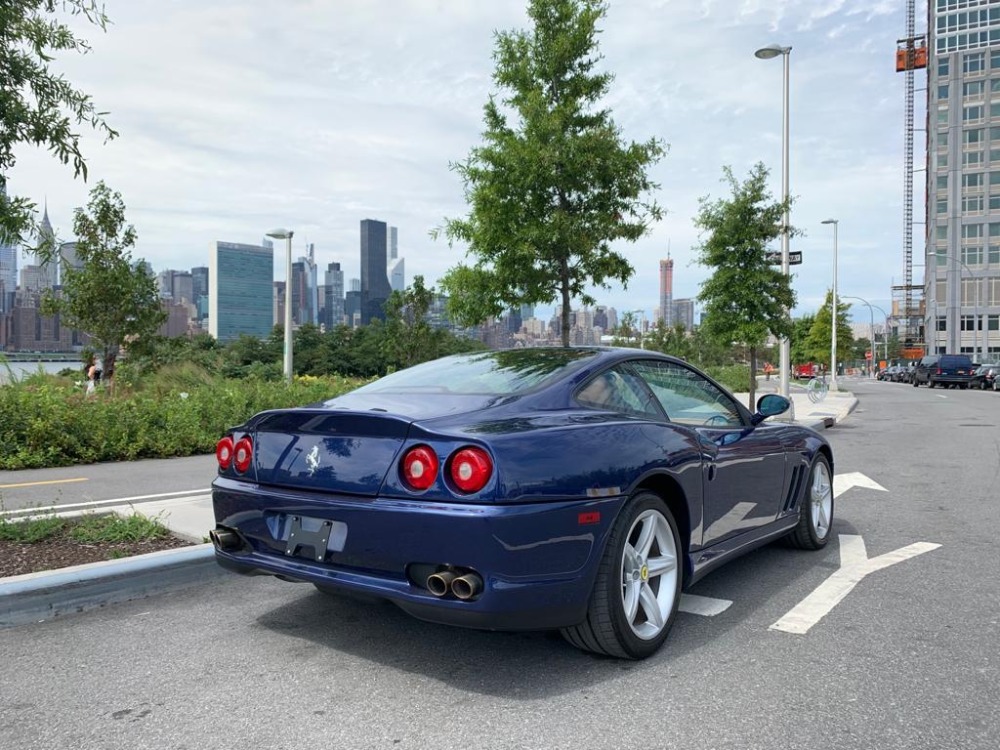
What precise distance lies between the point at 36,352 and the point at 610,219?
1046 centimetres

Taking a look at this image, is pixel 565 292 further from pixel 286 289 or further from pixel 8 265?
pixel 286 289

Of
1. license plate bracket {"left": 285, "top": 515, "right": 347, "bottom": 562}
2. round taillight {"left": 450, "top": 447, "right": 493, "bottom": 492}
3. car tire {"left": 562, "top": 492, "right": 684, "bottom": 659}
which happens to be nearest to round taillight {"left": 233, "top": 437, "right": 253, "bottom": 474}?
license plate bracket {"left": 285, "top": 515, "right": 347, "bottom": 562}

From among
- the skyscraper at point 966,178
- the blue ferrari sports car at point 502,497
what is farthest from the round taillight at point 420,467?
the skyscraper at point 966,178

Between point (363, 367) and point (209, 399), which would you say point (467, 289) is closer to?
point (209, 399)

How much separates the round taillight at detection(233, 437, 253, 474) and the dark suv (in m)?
48.8

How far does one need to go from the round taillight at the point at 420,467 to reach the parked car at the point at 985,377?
45.8 metres

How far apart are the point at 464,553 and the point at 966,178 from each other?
101 m

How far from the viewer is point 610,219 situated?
45.6 feet

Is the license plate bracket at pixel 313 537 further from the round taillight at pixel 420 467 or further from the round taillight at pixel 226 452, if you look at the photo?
the round taillight at pixel 226 452

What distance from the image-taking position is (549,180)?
13.3 meters

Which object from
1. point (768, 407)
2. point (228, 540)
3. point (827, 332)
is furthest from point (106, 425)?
point (827, 332)

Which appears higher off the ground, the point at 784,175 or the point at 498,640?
the point at 784,175

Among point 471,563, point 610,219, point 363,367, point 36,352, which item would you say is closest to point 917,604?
point 471,563

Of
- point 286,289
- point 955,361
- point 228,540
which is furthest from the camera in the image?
point 955,361
